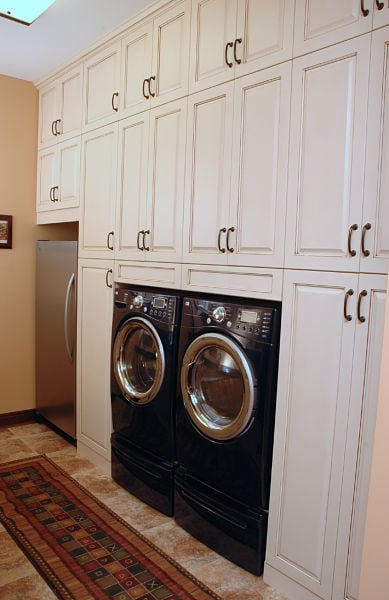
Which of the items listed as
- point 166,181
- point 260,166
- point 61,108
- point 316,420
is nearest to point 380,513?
point 316,420

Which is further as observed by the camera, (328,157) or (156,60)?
(156,60)

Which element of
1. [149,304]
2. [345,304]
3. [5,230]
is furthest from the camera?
[5,230]

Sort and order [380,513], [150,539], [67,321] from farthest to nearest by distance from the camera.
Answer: [67,321] → [150,539] → [380,513]

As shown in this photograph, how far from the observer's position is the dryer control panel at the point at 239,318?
2.17 metres

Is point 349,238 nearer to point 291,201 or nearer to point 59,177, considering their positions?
point 291,201

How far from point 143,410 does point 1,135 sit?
2527 millimetres

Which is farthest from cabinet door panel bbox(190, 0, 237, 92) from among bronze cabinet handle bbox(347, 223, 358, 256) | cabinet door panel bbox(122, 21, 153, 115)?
bronze cabinet handle bbox(347, 223, 358, 256)

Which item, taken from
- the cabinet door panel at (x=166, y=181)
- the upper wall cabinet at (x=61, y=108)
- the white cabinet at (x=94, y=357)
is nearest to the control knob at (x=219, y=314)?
the cabinet door panel at (x=166, y=181)

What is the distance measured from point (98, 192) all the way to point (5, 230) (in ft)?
3.86

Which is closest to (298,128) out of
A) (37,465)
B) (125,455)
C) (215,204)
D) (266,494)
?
(215,204)

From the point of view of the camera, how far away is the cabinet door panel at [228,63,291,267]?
7.02ft

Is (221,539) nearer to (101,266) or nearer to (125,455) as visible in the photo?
(125,455)

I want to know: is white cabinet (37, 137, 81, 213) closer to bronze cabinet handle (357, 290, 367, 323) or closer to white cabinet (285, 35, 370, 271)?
white cabinet (285, 35, 370, 271)

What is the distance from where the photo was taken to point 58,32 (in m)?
3.16
